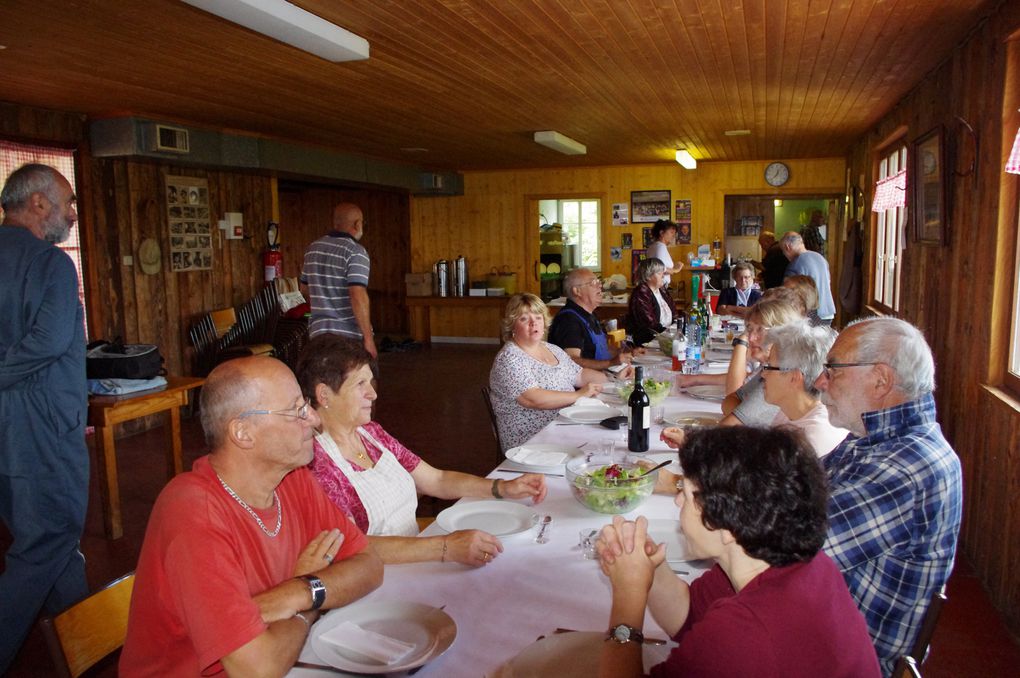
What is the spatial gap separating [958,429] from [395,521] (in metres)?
3.30

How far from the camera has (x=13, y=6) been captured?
345 centimetres

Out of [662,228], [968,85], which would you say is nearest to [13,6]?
[968,85]

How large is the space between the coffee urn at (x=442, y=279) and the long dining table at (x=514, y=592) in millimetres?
9747

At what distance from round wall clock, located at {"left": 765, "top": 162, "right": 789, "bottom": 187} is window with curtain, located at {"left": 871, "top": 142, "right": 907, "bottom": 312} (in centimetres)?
308

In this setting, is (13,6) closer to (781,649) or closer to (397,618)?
(397,618)

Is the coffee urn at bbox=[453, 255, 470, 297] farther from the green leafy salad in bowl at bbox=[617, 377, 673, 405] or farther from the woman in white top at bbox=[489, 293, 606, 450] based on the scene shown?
the green leafy salad in bowl at bbox=[617, 377, 673, 405]

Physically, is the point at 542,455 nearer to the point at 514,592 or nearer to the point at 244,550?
the point at 514,592

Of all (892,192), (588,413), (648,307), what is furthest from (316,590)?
(892,192)

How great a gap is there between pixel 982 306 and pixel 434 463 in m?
3.47

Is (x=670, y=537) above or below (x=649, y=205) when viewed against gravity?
below

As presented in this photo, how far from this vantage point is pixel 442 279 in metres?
11.9

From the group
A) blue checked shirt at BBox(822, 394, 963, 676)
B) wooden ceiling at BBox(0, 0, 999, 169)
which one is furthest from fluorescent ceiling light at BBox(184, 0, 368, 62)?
blue checked shirt at BBox(822, 394, 963, 676)

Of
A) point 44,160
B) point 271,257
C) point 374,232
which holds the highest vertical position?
point 44,160

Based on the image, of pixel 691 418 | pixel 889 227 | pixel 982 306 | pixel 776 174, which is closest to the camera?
pixel 691 418
